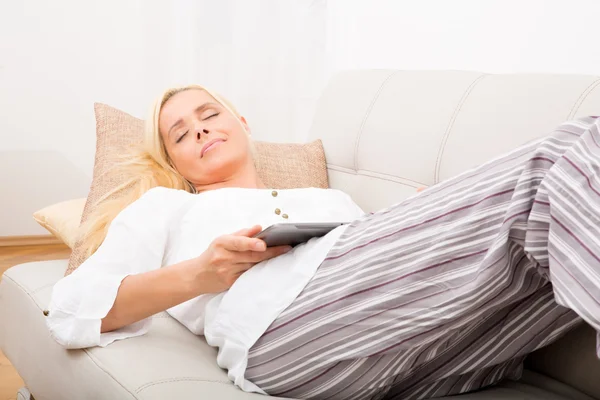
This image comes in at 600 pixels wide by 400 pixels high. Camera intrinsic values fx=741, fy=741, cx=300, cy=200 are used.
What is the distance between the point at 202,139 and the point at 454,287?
88 centimetres

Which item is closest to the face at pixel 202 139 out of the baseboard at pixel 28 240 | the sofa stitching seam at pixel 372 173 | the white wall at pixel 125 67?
the sofa stitching seam at pixel 372 173

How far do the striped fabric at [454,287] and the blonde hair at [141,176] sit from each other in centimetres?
60

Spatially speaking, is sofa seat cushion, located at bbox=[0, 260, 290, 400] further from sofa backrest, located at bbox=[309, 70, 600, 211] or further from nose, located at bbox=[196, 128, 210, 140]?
sofa backrest, located at bbox=[309, 70, 600, 211]

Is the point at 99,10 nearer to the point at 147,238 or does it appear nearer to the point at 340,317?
the point at 147,238

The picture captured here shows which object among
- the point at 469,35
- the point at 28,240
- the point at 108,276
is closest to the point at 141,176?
the point at 108,276

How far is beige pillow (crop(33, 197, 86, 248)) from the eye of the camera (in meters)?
1.93

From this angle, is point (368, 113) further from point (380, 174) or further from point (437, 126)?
point (437, 126)

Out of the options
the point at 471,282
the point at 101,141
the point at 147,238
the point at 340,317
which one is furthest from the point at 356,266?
the point at 101,141

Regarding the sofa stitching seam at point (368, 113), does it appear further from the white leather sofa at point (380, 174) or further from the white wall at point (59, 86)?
the white wall at point (59, 86)

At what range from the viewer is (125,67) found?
12.1ft

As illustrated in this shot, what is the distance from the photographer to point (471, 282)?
0.97 m

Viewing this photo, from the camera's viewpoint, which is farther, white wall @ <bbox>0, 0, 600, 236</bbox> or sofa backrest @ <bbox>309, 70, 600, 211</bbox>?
white wall @ <bbox>0, 0, 600, 236</bbox>

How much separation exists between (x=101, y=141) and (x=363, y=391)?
3.51 ft

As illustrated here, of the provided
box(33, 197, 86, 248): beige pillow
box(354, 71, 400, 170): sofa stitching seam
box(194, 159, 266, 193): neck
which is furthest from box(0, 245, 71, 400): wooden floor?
box(354, 71, 400, 170): sofa stitching seam
